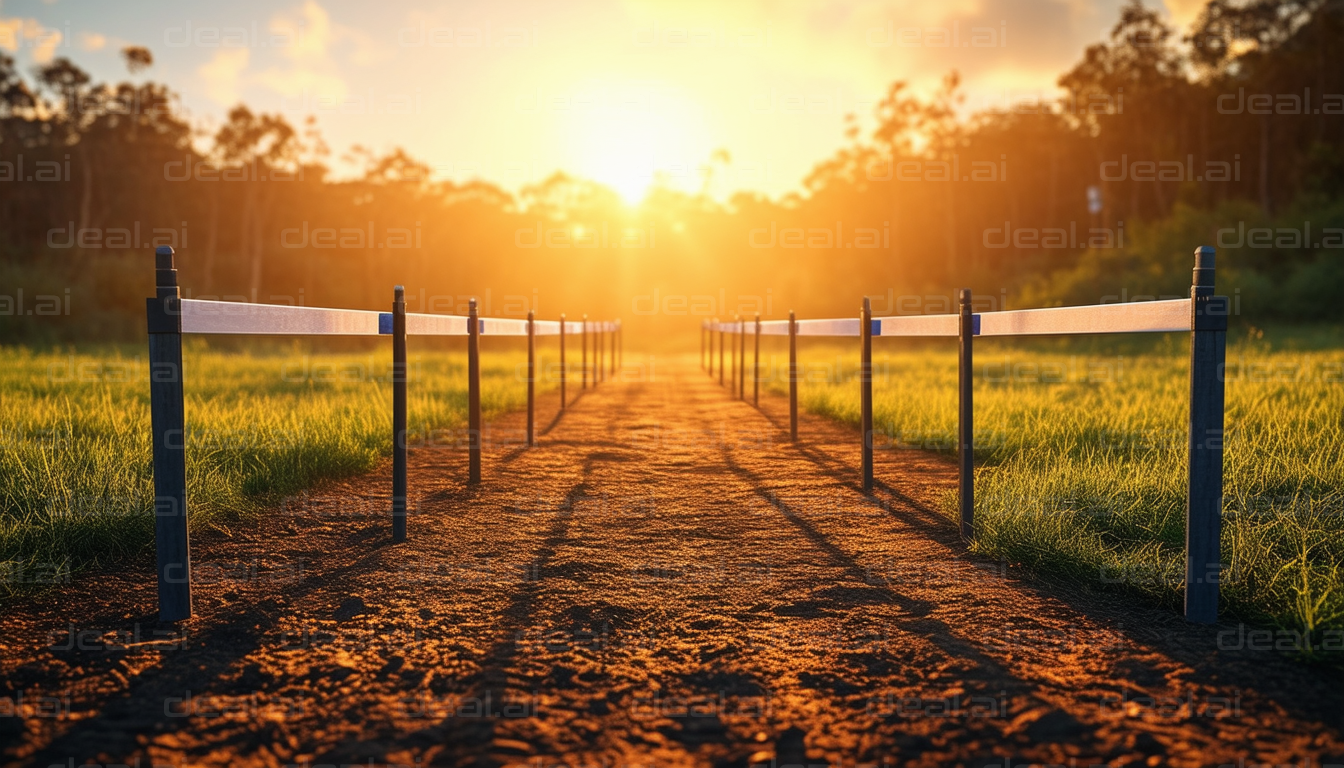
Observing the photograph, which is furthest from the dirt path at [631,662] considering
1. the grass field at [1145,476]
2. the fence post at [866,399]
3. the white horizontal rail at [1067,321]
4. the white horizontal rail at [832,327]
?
the white horizontal rail at [832,327]

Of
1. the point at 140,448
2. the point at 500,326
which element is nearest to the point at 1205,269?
the point at 500,326

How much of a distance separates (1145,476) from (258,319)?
5044mm

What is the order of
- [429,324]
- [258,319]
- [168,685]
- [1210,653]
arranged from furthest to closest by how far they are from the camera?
[429,324] < [258,319] < [1210,653] < [168,685]

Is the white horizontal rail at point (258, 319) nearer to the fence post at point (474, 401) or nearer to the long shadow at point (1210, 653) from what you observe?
the fence post at point (474, 401)

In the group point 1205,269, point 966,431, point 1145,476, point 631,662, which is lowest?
point 631,662

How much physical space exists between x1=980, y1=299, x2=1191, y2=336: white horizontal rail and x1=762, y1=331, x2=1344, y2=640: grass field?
990 mm

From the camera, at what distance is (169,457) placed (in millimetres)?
3205

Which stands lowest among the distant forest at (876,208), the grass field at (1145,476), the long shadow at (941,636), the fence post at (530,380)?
the long shadow at (941,636)

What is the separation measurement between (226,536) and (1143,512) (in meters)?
5.11

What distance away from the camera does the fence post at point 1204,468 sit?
3088mm

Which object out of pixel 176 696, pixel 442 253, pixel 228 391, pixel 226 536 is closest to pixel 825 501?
pixel 226 536

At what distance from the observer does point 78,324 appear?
34062mm

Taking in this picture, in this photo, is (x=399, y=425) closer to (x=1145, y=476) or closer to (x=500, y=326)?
(x=500, y=326)

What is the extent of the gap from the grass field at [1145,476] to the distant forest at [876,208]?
75.5 feet
